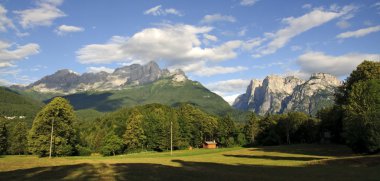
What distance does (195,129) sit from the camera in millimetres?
146625

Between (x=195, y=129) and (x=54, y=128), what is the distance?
235 ft

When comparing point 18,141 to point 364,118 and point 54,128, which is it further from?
point 364,118

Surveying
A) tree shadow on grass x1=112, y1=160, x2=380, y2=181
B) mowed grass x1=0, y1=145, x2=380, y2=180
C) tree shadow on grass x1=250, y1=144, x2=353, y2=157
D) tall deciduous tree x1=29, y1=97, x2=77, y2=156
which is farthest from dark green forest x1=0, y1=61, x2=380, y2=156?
tree shadow on grass x1=112, y1=160, x2=380, y2=181

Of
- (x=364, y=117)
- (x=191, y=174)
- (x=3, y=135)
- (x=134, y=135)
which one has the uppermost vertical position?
(x=364, y=117)

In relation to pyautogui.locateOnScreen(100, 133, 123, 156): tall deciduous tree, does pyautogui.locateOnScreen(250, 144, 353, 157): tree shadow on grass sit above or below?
below

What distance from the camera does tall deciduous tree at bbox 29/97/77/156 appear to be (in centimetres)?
8300

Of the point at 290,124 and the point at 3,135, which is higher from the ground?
the point at 290,124

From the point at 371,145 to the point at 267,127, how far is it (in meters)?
98.4

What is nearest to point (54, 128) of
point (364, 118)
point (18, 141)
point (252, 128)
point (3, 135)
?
point (3, 135)

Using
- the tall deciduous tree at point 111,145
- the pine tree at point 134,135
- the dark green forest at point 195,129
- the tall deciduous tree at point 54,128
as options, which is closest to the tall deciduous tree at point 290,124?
the dark green forest at point 195,129

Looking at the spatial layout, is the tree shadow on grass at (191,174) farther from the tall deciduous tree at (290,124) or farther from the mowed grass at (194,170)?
the tall deciduous tree at (290,124)

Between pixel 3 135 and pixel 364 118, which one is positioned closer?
pixel 364 118

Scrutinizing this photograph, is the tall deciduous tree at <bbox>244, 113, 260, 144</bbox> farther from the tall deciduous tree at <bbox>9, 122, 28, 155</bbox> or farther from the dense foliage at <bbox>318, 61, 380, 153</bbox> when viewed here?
the tall deciduous tree at <bbox>9, 122, 28, 155</bbox>

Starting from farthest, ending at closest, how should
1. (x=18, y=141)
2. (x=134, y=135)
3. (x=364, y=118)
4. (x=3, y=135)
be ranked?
(x=18, y=141), (x=3, y=135), (x=134, y=135), (x=364, y=118)
